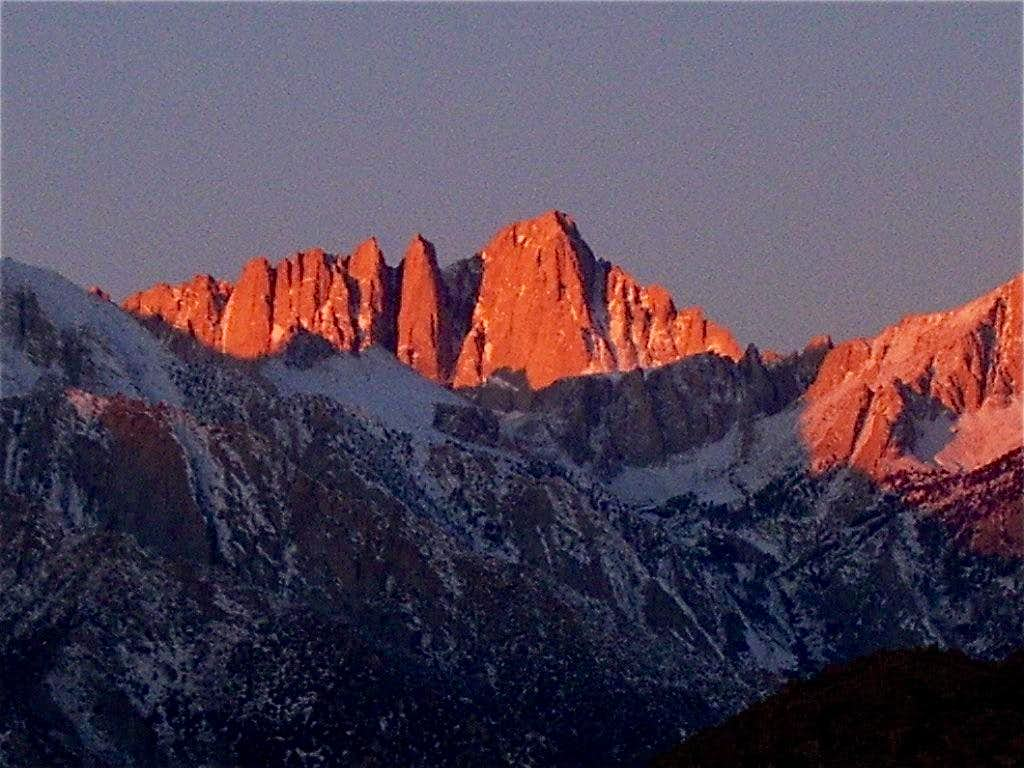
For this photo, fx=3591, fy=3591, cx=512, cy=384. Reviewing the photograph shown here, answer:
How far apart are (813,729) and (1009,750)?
19.7 feet

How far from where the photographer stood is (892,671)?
84.9m

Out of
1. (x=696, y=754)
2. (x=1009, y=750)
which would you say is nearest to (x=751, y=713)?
(x=696, y=754)

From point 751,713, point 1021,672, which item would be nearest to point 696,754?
point 751,713

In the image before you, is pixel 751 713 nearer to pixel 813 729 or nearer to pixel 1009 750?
pixel 813 729

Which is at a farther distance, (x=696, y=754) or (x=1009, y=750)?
(x=696, y=754)

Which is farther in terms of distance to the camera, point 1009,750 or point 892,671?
point 892,671

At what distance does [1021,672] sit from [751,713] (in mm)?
6440

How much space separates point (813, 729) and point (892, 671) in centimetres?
378

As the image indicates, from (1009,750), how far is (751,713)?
8.46 metres

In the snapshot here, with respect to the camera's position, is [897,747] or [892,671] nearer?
[897,747]

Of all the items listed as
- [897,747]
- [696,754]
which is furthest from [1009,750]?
[696,754]

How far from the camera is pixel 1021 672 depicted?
8438 cm

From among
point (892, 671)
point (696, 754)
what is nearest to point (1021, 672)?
point (892, 671)

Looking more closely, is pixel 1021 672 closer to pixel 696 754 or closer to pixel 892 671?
pixel 892 671
